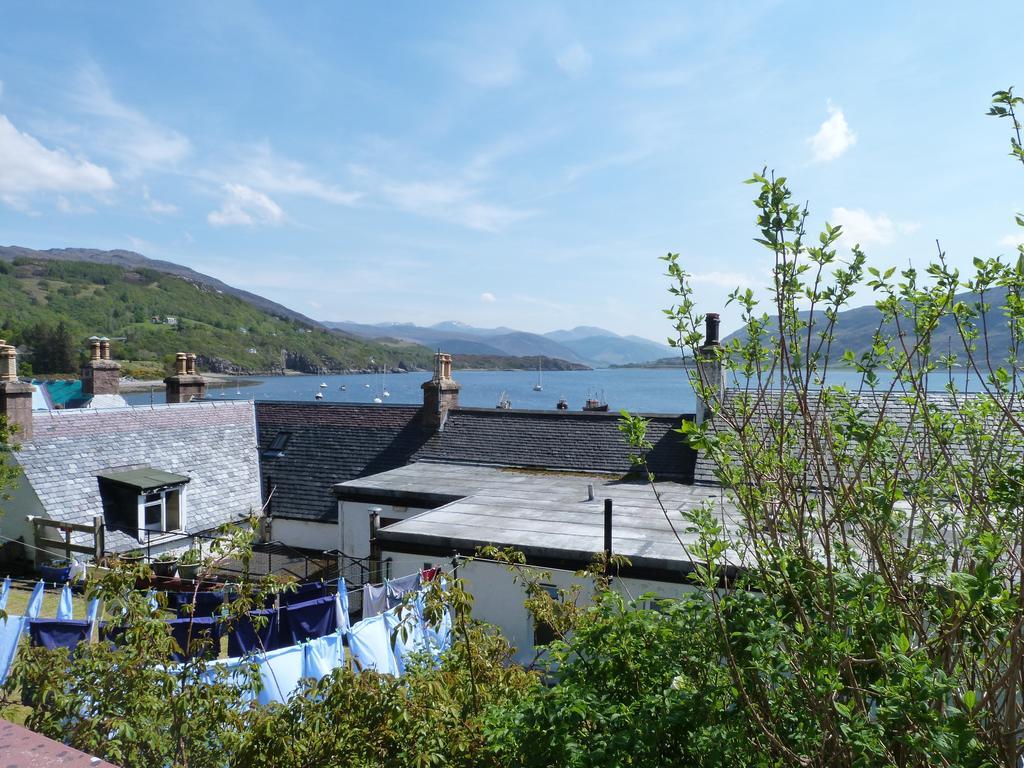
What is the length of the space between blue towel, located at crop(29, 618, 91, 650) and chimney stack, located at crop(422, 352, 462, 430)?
14.1 meters

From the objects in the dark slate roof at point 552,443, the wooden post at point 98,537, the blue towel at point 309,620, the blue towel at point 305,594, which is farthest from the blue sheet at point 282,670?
the dark slate roof at point 552,443

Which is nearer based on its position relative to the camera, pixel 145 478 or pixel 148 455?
pixel 145 478

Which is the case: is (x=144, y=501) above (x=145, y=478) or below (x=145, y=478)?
below

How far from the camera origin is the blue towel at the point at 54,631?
10.5 metres

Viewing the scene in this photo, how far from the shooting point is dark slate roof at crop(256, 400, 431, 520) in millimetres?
22078

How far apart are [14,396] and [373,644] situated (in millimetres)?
→ 14698

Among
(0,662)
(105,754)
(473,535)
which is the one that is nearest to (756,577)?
(105,754)

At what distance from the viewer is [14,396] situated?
1861 centimetres

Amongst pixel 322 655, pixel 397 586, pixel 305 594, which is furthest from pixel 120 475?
pixel 322 655

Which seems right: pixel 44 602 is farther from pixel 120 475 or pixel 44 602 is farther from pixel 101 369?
pixel 101 369

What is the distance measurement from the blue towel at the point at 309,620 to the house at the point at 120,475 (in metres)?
7.90

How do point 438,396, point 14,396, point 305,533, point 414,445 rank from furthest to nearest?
point 438,396 < point 414,445 < point 305,533 < point 14,396

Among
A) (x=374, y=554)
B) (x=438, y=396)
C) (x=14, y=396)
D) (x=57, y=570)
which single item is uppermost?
(x=14, y=396)

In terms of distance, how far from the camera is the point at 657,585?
35.4 ft
